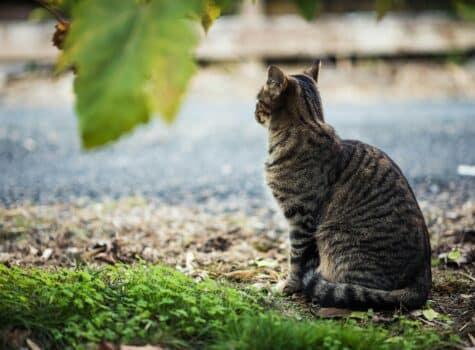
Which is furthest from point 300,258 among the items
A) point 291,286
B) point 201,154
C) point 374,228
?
point 201,154

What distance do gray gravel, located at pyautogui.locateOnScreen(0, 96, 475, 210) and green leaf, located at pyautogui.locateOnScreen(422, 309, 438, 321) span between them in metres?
2.29

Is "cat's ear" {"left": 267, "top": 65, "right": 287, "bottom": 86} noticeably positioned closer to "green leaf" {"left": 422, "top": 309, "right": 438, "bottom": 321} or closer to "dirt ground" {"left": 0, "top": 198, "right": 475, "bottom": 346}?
"dirt ground" {"left": 0, "top": 198, "right": 475, "bottom": 346}

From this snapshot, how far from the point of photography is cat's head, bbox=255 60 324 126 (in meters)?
3.01

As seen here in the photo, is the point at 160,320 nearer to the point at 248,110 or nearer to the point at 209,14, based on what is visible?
the point at 209,14

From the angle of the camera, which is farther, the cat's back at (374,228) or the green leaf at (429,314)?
the cat's back at (374,228)

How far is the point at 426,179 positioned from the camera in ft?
17.9

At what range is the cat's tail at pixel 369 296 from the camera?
2.64m

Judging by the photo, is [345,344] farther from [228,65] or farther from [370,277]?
[228,65]

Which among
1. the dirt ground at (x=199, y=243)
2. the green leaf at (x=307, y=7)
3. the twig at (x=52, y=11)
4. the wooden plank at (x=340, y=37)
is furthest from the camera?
the wooden plank at (x=340, y=37)

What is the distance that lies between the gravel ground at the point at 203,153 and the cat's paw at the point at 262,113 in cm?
105

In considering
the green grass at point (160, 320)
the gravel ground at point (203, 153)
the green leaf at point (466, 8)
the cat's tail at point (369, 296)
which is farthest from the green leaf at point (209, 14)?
the gravel ground at point (203, 153)

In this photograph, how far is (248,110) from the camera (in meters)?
9.82

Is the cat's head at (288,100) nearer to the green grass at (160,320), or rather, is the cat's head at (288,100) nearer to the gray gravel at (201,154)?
the green grass at (160,320)

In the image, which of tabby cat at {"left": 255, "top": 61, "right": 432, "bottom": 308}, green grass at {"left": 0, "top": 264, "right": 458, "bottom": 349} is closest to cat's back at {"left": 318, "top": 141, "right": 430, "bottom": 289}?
tabby cat at {"left": 255, "top": 61, "right": 432, "bottom": 308}
